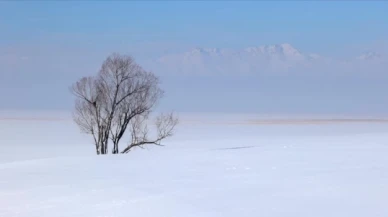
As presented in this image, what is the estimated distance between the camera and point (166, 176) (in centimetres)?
1766

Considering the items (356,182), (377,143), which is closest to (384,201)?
(356,182)

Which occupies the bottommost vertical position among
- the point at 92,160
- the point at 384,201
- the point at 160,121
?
the point at 384,201

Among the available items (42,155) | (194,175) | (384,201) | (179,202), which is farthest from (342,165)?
(42,155)

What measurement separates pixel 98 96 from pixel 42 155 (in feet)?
24.2

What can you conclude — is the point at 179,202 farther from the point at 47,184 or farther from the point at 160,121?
the point at 160,121

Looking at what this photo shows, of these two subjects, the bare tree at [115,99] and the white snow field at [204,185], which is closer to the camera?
the white snow field at [204,185]

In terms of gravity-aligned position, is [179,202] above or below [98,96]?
below

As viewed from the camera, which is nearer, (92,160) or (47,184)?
(47,184)

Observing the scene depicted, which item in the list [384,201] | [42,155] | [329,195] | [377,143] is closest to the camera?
[384,201]

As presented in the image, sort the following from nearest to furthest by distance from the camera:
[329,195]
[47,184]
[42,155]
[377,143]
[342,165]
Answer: [329,195] < [47,184] < [342,165] < [377,143] < [42,155]

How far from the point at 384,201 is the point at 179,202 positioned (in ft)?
14.9

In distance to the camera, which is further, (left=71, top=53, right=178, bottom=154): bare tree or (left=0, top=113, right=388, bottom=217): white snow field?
(left=71, top=53, right=178, bottom=154): bare tree

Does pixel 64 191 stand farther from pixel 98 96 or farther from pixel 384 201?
pixel 98 96

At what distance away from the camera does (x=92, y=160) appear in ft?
75.6
